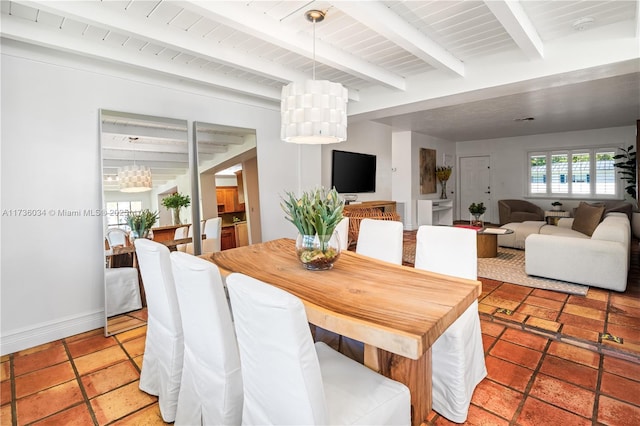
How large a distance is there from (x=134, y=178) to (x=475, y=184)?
871 centimetres

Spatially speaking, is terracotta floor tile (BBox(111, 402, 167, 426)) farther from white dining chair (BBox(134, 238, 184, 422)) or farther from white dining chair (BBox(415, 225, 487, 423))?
white dining chair (BBox(415, 225, 487, 423))

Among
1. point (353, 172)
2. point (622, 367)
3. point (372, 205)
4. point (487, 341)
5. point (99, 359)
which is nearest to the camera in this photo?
point (622, 367)

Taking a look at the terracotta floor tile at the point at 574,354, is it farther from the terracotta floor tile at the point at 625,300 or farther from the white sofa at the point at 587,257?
the white sofa at the point at 587,257

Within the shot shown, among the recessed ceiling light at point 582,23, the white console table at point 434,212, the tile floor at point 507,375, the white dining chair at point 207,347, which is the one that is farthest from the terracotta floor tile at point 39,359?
the white console table at point 434,212

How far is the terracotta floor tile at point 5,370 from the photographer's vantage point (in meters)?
2.12

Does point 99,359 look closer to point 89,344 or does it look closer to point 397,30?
point 89,344

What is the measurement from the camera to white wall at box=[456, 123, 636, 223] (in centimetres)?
738

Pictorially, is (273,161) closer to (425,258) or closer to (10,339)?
(425,258)

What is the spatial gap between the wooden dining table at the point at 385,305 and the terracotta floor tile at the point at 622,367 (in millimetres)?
1321

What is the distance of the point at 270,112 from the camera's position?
13.6 ft

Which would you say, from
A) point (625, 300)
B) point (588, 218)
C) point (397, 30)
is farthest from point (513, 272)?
point (397, 30)

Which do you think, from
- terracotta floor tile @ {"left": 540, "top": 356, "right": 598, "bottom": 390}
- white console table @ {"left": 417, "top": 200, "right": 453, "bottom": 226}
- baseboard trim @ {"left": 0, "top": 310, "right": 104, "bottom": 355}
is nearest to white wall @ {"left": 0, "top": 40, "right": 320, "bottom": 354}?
baseboard trim @ {"left": 0, "top": 310, "right": 104, "bottom": 355}

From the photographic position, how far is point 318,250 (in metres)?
1.80

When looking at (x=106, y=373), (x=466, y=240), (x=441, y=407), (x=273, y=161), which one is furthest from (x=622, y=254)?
(x=106, y=373)
